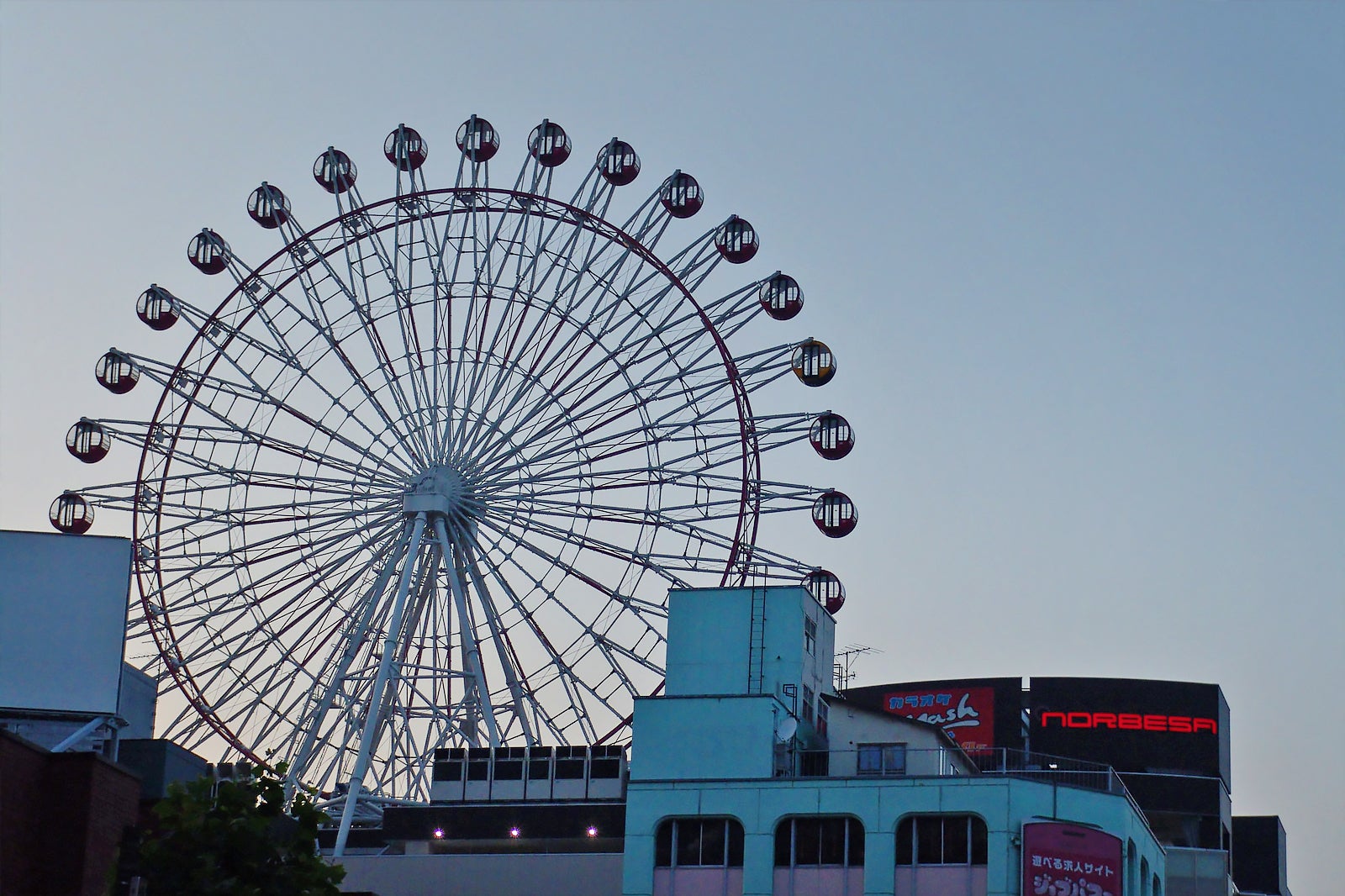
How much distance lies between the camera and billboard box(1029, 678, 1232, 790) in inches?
3310

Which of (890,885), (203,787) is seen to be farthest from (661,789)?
(203,787)

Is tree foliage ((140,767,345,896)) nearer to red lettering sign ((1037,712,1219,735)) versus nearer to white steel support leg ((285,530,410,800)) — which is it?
white steel support leg ((285,530,410,800))

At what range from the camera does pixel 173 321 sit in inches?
2330

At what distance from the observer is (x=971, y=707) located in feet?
288

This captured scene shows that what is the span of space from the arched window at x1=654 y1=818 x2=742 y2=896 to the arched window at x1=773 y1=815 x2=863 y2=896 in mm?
997

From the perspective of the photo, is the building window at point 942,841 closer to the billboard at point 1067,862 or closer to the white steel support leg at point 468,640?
the billboard at point 1067,862

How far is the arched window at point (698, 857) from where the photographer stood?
47.8 metres

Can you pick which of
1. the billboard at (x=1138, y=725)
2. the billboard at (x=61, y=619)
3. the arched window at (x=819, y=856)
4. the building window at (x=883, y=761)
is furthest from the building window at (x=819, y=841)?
the billboard at (x=1138, y=725)

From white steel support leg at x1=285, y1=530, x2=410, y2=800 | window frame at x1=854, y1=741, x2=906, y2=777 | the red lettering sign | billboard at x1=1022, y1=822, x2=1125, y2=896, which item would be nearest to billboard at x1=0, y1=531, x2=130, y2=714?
white steel support leg at x1=285, y1=530, x2=410, y2=800

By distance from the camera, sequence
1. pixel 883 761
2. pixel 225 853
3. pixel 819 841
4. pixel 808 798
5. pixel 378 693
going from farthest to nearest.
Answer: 1. pixel 378 693
2. pixel 883 761
3. pixel 808 798
4. pixel 819 841
5. pixel 225 853

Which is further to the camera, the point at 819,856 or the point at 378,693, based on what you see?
the point at 378,693

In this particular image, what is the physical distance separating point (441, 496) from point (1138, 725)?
39.0 metres

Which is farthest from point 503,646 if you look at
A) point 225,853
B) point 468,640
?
point 225,853

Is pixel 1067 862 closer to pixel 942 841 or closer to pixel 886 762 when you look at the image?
pixel 942 841
